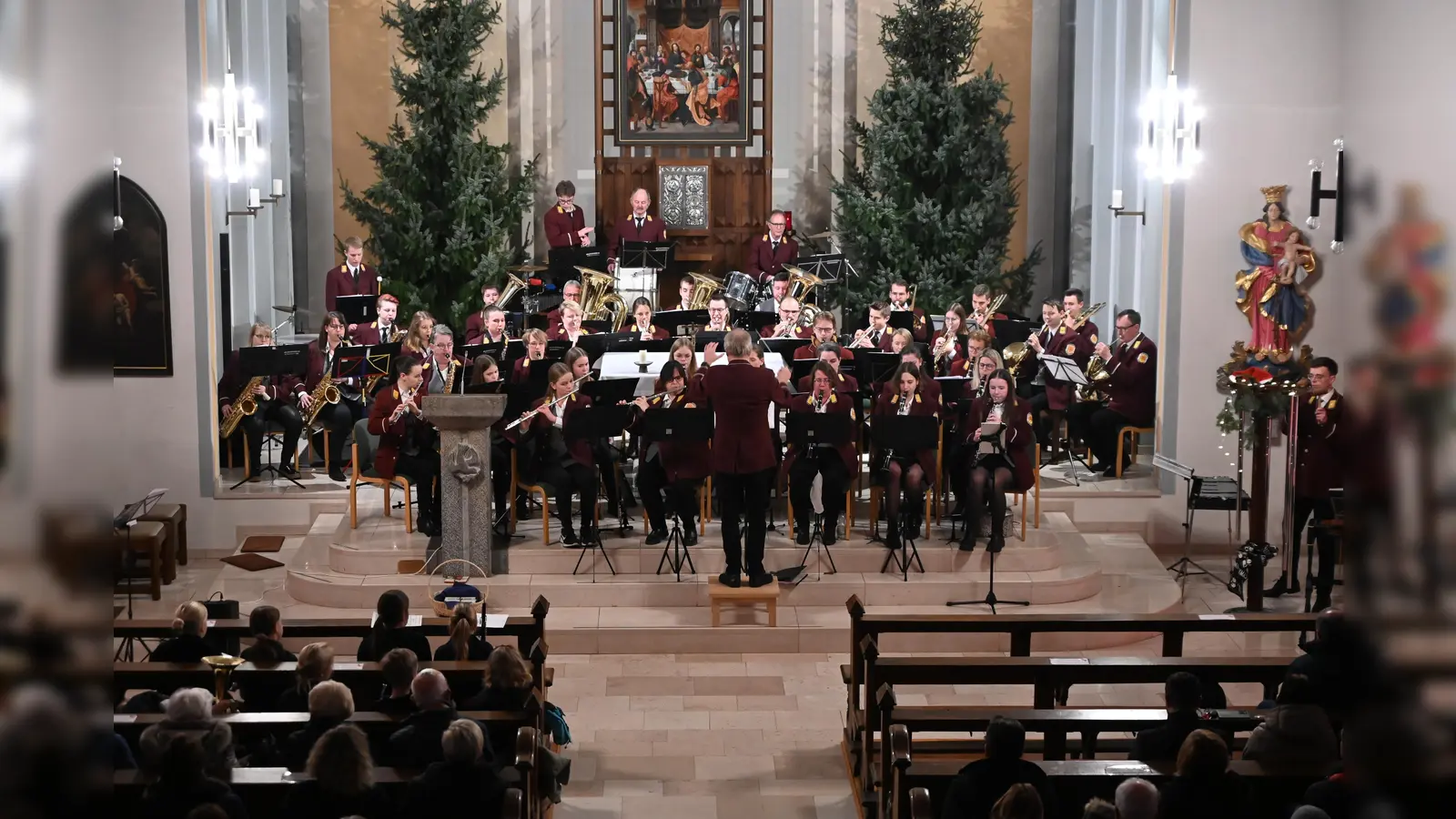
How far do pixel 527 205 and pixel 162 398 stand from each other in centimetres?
532

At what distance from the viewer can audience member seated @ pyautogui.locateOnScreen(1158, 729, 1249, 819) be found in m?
4.24

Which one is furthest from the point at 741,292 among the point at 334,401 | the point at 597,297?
the point at 334,401

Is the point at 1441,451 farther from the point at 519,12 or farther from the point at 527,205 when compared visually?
the point at 519,12

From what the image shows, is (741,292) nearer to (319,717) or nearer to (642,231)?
(642,231)

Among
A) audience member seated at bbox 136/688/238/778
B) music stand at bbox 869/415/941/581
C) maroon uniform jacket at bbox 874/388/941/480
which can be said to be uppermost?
maroon uniform jacket at bbox 874/388/941/480

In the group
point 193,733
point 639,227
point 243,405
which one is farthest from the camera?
point 639,227

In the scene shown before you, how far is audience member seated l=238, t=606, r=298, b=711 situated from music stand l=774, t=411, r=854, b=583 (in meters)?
4.19

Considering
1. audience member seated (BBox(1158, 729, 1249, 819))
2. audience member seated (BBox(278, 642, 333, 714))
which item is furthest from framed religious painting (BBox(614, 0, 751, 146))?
audience member seated (BBox(1158, 729, 1249, 819))

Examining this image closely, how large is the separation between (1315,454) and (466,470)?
5423mm

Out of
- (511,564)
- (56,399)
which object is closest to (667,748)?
(511,564)

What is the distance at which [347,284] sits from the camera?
1364 centimetres

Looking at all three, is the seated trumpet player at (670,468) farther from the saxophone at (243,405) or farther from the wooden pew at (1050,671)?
the saxophone at (243,405)

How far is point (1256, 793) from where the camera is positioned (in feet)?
15.0

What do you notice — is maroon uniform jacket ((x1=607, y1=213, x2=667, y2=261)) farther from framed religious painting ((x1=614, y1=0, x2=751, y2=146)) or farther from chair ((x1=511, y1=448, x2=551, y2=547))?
chair ((x1=511, y1=448, x2=551, y2=547))
